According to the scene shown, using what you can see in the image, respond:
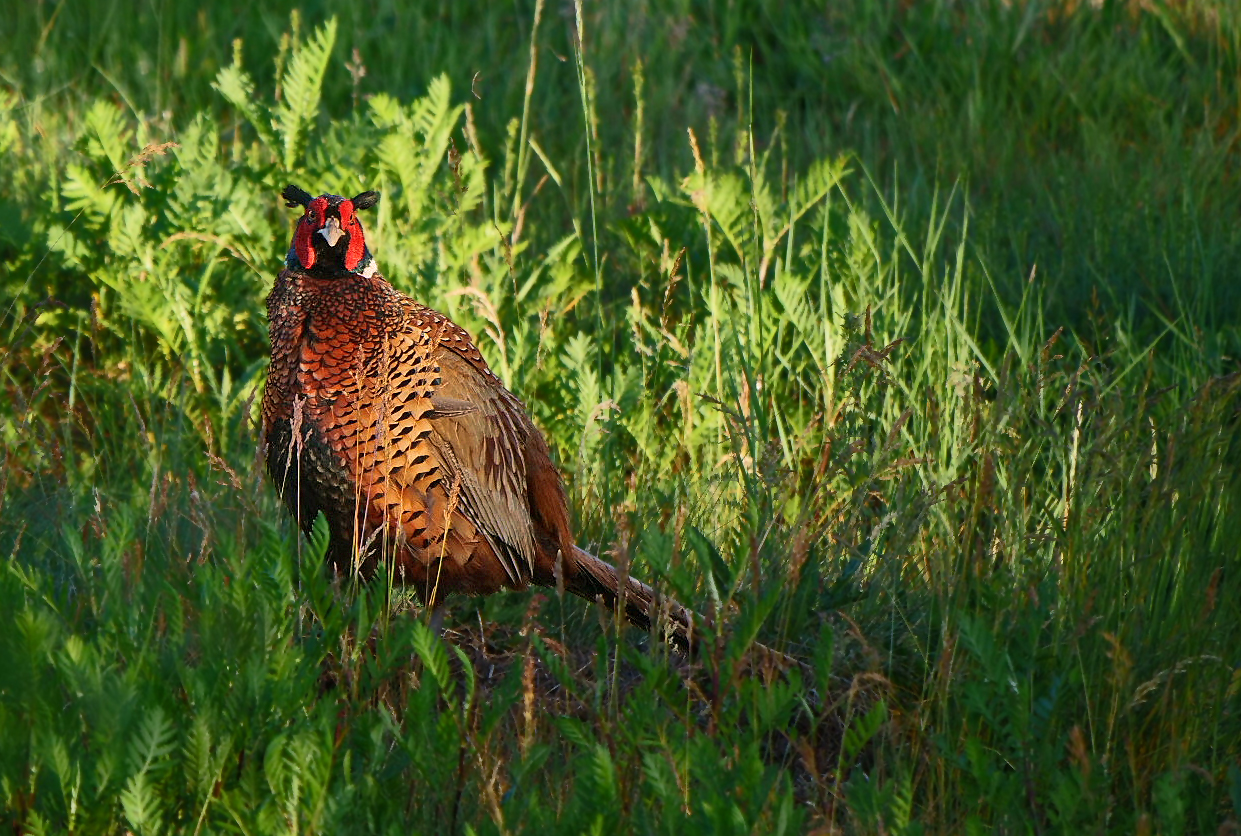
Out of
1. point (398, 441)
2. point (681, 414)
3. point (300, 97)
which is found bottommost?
point (681, 414)

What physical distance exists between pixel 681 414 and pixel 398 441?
106cm

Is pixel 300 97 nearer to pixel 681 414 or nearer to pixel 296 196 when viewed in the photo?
pixel 296 196

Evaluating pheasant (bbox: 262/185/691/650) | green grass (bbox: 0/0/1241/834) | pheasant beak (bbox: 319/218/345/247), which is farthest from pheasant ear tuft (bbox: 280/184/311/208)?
green grass (bbox: 0/0/1241/834)

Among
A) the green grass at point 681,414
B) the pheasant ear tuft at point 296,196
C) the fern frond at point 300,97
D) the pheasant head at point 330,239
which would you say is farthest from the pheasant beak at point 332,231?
the fern frond at point 300,97

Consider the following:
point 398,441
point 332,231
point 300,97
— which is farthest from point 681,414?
point 300,97

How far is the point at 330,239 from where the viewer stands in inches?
127

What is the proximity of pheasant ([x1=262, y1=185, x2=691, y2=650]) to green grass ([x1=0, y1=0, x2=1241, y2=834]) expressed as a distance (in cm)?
13

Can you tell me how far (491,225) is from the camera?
4.08 metres

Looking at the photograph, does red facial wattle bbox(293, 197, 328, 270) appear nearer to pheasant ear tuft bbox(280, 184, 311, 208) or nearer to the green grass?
pheasant ear tuft bbox(280, 184, 311, 208)

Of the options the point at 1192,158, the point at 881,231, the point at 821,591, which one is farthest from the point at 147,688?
the point at 1192,158

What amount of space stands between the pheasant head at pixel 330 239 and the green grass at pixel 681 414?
A: 41cm

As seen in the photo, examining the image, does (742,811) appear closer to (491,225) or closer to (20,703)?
(20,703)

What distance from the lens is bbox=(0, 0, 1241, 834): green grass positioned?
221 centimetres

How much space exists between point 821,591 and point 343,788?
1255 millimetres
